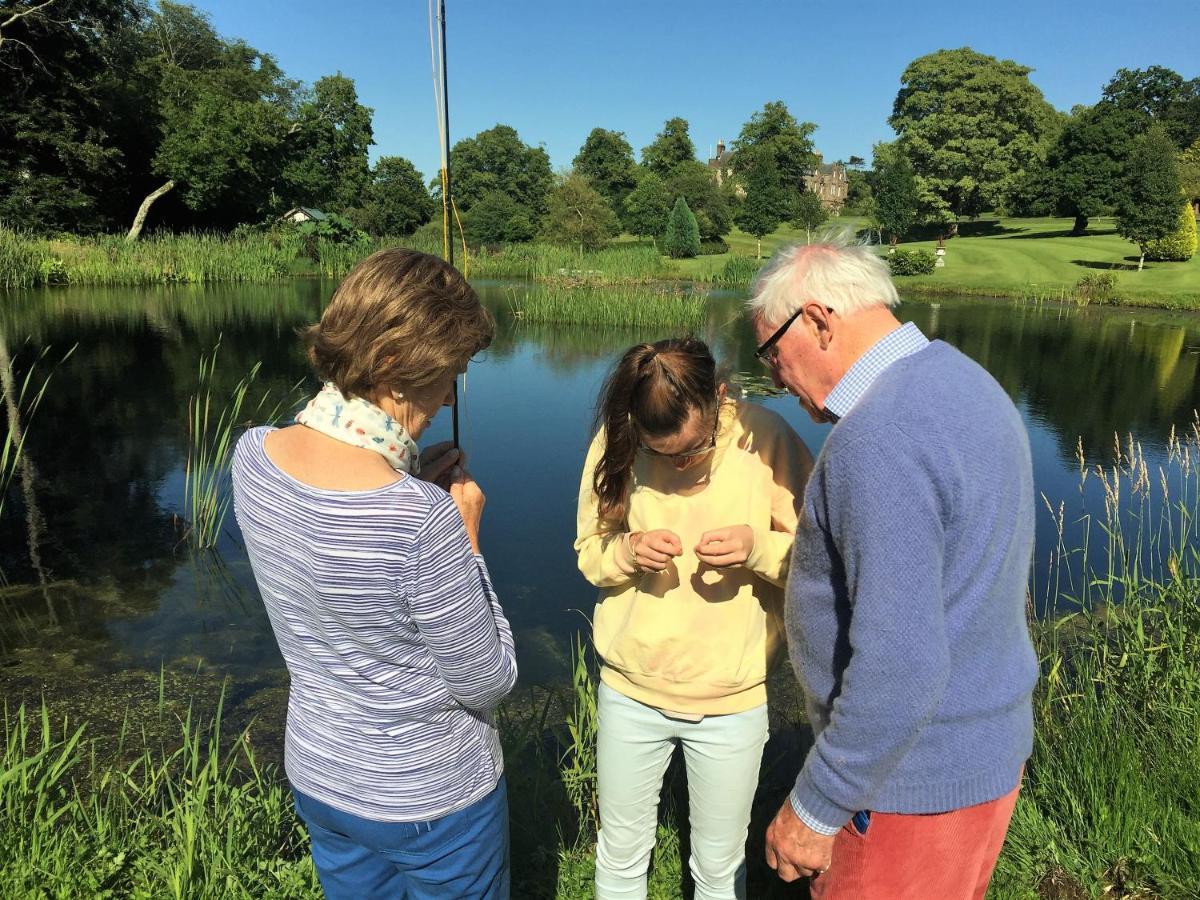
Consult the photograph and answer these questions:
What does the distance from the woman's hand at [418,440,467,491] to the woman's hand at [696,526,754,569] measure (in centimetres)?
46

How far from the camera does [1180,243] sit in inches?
947

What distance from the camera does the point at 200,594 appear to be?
197 inches

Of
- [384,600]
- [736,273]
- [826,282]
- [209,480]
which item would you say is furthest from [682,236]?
[384,600]

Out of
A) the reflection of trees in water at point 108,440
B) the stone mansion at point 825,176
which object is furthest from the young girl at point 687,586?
the stone mansion at point 825,176

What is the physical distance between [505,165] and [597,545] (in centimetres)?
5252

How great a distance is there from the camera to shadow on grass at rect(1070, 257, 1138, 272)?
23875 millimetres

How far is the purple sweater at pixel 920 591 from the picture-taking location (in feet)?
3.50

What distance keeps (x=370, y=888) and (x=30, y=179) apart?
25.6 meters

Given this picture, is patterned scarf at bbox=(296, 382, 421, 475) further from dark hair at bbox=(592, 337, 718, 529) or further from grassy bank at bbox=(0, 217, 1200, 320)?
grassy bank at bbox=(0, 217, 1200, 320)

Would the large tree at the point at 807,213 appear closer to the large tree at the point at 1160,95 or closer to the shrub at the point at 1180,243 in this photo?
the shrub at the point at 1180,243

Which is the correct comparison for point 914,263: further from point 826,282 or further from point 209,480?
point 826,282

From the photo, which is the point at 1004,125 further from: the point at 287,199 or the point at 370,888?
the point at 370,888

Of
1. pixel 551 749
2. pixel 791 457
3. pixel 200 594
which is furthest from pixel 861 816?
pixel 200 594

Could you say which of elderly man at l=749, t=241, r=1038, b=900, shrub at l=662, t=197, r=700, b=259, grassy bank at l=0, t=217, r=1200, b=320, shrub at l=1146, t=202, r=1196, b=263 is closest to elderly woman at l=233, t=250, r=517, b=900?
elderly man at l=749, t=241, r=1038, b=900
